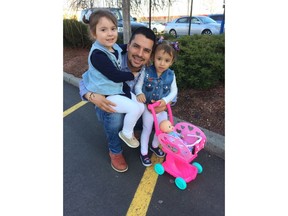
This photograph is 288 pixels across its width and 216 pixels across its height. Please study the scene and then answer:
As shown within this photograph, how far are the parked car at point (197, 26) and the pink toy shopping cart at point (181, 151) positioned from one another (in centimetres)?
902

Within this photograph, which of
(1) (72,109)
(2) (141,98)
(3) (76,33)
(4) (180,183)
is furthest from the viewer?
(3) (76,33)

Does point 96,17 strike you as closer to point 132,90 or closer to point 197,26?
point 132,90

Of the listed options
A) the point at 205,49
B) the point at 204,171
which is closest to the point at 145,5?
the point at 205,49

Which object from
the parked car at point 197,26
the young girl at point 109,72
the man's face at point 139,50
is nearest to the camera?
the young girl at point 109,72

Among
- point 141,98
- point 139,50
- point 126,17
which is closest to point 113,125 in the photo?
point 141,98

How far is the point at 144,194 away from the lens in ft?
6.70

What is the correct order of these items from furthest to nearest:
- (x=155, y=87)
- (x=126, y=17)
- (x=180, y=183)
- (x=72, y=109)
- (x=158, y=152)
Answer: (x=126, y=17) → (x=72, y=109) → (x=158, y=152) → (x=155, y=87) → (x=180, y=183)

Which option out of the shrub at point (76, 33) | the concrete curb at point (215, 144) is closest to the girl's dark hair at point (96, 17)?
the concrete curb at point (215, 144)

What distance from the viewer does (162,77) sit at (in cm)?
232

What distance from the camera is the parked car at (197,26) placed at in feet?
37.1

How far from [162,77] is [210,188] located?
46.0 inches

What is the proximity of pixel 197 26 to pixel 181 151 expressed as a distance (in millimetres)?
11058

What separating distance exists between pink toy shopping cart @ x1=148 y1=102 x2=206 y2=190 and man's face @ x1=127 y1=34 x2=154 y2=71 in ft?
1.43

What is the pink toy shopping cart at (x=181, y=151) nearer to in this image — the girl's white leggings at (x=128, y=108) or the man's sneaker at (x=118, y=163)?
the girl's white leggings at (x=128, y=108)
